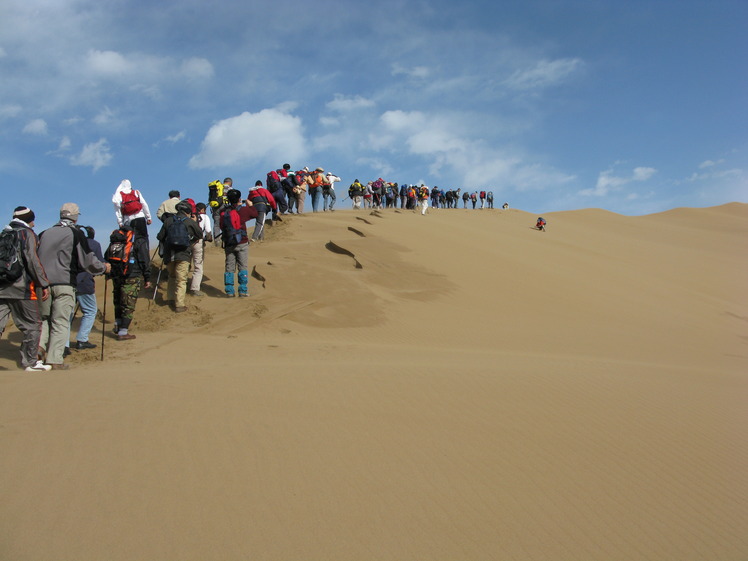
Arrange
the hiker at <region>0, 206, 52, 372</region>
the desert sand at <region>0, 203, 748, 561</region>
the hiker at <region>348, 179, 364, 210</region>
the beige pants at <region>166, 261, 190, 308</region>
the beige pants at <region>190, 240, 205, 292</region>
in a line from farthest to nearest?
the hiker at <region>348, 179, 364, 210</region> < the beige pants at <region>190, 240, 205, 292</region> < the beige pants at <region>166, 261, 190, 308</region> < the hiker at <region>0, 206, 52, 372</region> < the desert sand at <region>0, 203, 748, 561</region>

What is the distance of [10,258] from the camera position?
4980 millimetres

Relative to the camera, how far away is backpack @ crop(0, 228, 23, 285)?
494 cm

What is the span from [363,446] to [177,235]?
5608mm

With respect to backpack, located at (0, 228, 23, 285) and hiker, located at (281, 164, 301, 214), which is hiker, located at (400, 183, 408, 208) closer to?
hiker, located at (281, 164, 301, 214)

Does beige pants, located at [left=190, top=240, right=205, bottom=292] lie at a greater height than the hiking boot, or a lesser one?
greater

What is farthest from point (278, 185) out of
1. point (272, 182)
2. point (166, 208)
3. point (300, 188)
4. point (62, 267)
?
point (62, 267)

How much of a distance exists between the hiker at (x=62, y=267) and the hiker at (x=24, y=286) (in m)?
0.19

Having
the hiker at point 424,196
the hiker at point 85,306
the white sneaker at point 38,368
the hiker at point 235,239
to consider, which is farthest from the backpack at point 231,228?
the hiker at point 424,196

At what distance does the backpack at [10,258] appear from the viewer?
4.94 metres

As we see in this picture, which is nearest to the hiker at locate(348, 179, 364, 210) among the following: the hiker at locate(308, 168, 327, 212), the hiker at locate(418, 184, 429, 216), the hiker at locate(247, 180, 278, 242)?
the hiker at locate(418, 184, 429, 216)

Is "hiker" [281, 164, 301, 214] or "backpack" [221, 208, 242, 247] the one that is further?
"hiker" [281, 164, 301, 214]

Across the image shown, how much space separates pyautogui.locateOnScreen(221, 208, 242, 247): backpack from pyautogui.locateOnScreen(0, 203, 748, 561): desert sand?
1185 millimetres

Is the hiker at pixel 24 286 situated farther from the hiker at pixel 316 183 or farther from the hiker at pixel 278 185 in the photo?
the hiker at pixel 316 183

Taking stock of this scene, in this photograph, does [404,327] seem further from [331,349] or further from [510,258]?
[510,258]
